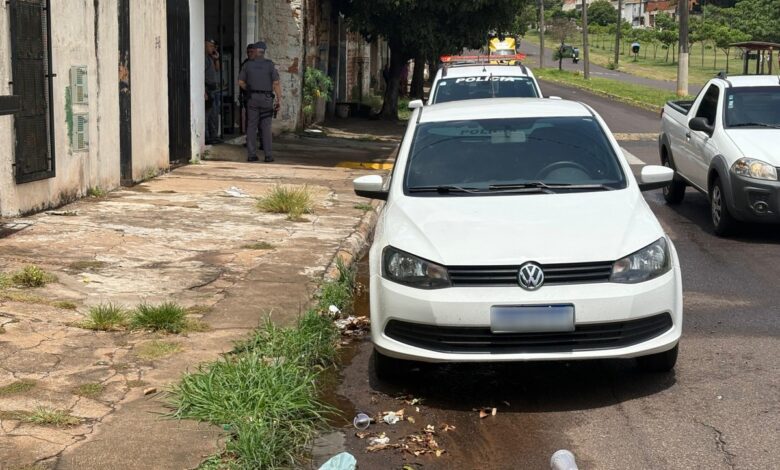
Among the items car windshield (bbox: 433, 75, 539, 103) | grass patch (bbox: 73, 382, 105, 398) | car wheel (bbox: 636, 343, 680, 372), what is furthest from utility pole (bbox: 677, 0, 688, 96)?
grass patch (bbox: 73, 382, 105, 398)

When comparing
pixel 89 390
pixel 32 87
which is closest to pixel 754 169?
pixel 32 87

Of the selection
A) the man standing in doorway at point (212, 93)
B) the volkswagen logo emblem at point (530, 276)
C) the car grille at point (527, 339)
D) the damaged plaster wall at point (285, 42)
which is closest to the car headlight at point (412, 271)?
the car grille at point (527, 339)

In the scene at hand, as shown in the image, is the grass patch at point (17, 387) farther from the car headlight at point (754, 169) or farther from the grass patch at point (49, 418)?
the car headlight at point (754, 169)

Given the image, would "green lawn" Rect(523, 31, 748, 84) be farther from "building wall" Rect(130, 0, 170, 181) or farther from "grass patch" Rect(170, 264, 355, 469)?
"grass patch" Rect(170, 264, 355, 469)

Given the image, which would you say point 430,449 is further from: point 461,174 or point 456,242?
point 461,174

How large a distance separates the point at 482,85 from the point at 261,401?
35.6ft

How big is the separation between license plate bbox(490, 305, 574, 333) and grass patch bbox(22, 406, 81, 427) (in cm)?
215

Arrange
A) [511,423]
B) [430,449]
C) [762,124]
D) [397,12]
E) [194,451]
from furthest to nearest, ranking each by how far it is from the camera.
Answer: [397,12], [762,124], [511,423], [430,449], [194,451]

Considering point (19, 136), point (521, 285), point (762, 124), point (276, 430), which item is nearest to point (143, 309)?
point (276, 430)

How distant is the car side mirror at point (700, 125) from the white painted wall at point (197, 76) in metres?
7.96

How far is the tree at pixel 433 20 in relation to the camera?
2597 centimetres

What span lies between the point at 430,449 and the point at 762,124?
311 inches

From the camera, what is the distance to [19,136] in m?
10.4

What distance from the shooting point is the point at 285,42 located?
73.2ft
